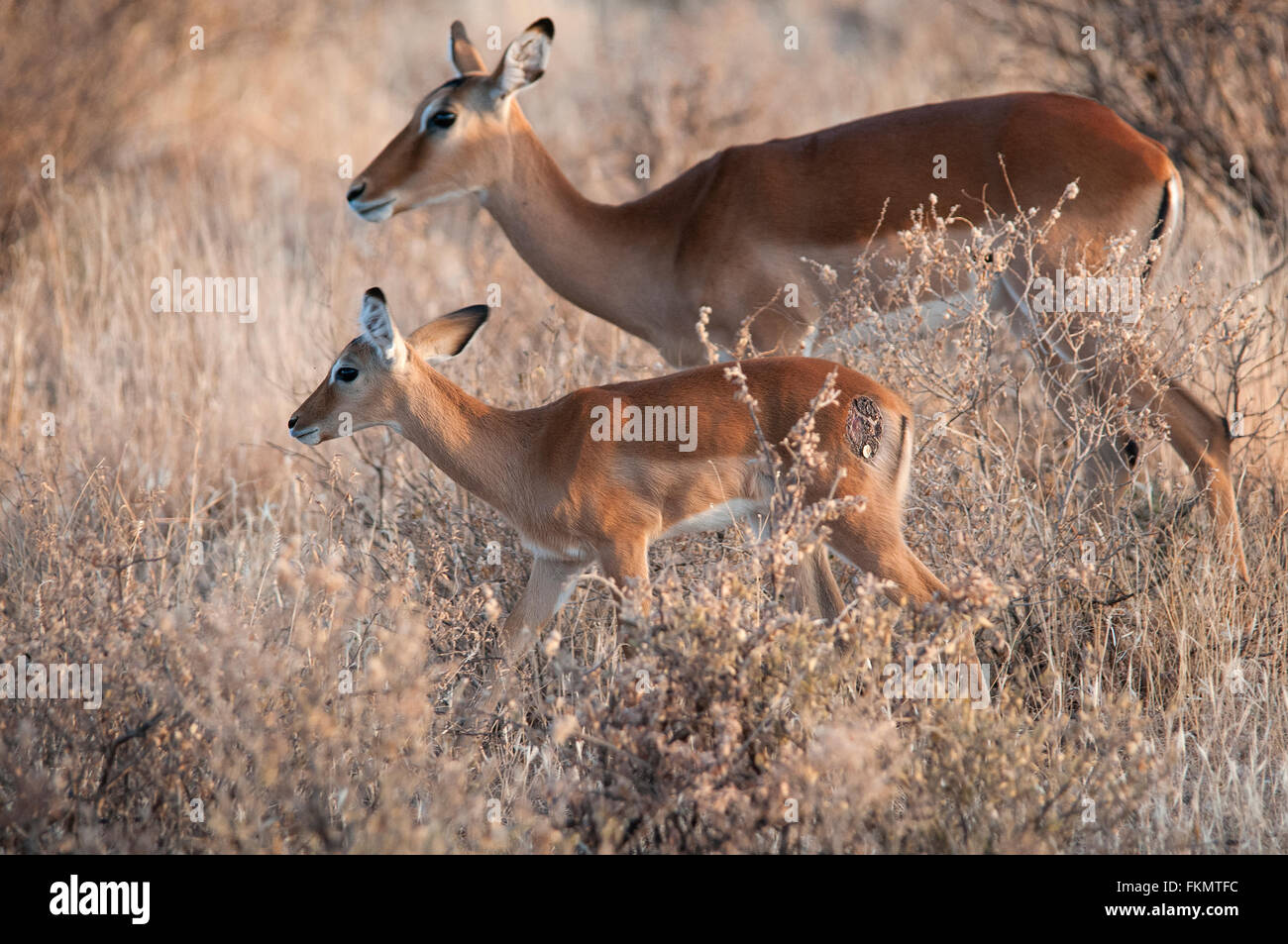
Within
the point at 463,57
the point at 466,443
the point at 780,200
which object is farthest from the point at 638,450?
the point at 463,57

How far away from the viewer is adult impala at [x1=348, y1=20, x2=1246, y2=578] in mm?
5887

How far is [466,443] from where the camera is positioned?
15.3 feet

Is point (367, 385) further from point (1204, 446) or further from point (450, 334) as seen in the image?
point (1204, 446)

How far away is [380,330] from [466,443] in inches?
18.4

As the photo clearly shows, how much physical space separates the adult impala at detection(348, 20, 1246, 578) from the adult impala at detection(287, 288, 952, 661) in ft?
4.12

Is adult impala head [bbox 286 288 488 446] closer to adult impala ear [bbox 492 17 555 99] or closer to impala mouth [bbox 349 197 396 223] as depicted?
impala mouth [bbox 349 197 396 223]

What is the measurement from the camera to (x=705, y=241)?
20.2 ft

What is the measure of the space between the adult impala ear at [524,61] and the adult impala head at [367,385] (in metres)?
2.21

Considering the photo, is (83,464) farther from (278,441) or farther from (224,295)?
(224,295)

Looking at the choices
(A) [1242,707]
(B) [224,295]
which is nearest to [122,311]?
(B) [224,295]

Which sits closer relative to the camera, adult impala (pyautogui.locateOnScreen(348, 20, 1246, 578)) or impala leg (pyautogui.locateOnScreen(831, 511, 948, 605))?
impala leg (pyautogui.locateOnScreen(831, 511, 948, 605))

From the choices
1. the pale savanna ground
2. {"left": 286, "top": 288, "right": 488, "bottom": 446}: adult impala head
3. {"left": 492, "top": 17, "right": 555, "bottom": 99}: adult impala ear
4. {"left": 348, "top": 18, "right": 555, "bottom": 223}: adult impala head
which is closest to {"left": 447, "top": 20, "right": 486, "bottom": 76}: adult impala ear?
{"left": 348, "top": 18, "right": 555, "bottom": 223}: adult impala head

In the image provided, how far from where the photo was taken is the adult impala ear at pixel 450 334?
4.83 metres

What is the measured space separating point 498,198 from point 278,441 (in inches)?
63.3
